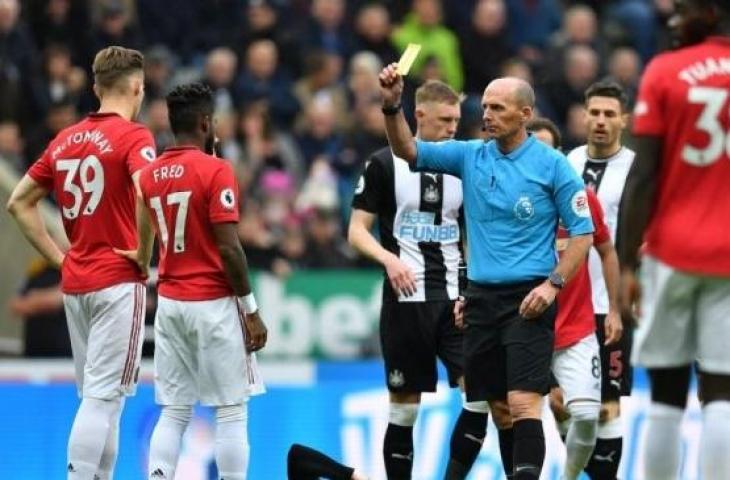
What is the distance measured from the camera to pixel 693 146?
757 cm

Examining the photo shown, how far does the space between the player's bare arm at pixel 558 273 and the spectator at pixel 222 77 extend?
9233 millimetres

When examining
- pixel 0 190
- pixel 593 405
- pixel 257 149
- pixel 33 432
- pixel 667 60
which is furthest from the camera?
pixel 257 149

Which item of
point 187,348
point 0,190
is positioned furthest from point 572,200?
point 0,190

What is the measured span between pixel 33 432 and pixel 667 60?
20.2 ft

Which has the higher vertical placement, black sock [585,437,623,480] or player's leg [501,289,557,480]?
player's leg [501,289,557,480]

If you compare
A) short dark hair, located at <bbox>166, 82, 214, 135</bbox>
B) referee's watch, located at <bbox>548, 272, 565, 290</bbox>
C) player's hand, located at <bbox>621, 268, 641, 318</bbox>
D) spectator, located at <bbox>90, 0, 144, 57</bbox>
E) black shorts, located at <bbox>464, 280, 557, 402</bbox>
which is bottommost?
black shorts, located at <bbox>464, 280, 557, 402</bbox>

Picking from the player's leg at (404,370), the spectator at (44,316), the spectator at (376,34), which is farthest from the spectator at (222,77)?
the player's leg at (404,370)

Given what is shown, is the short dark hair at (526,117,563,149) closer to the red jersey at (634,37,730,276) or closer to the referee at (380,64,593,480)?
the referee at (380,64,593,480)

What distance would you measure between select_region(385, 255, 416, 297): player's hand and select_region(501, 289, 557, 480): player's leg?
0.97 meters

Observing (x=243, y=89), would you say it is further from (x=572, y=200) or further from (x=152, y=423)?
(x=572, y=200)

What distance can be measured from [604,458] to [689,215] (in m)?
3.44

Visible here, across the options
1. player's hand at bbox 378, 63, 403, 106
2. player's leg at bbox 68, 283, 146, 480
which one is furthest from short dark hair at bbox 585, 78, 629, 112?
player's leg at bbox 68, 283, 146, 480

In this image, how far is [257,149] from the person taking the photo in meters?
18.0

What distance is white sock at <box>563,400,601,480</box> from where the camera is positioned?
1021cm
